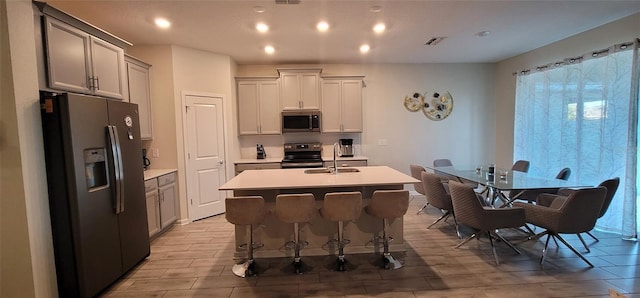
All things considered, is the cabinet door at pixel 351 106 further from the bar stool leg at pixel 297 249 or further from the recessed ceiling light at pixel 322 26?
the bar stool leg at pixel 297 249

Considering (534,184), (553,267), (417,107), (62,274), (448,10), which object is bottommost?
(553,267)

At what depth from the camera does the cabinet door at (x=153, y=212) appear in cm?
351

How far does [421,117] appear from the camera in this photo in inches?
224

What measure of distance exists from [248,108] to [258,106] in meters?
0.18

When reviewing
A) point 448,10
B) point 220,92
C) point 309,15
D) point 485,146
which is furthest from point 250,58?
point 485,146

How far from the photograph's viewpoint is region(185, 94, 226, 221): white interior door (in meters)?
4.32

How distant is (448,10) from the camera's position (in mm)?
3061

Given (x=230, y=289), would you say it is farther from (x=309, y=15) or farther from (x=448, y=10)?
(x=448, y=10)

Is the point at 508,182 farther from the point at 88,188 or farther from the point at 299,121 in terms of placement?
the point at 88,188

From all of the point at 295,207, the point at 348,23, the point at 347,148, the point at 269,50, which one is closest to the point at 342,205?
the point at 295,207

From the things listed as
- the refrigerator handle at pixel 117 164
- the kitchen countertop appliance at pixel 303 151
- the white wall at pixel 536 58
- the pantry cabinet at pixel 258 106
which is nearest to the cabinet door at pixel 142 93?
the refrigerator handle at pixel 117 164

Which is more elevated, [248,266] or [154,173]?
[154,173]

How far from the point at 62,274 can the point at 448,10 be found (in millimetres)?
4290

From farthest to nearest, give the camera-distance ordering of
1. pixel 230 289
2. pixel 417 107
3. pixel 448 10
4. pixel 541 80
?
pixel 417 107
pixel 541 80
pixel 448 10
pixel 230 289
